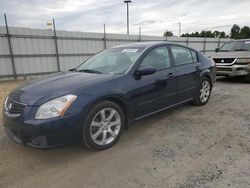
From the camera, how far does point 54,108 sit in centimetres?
254

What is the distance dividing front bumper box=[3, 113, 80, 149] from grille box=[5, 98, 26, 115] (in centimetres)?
9

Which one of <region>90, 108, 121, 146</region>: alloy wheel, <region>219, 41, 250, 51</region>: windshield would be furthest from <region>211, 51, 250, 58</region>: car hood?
<region>90, 108, 121, 146</region>: alloy wheel

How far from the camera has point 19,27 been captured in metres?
9.98

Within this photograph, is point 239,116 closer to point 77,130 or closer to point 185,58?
point 185,58

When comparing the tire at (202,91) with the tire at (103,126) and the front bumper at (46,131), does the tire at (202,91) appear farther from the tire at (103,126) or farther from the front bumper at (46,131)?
the front bumper at (46,131)

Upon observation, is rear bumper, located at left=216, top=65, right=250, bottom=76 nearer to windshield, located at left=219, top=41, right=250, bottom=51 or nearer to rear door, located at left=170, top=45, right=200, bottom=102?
windshield, located at left=219, top=41, right=250, bottom=51

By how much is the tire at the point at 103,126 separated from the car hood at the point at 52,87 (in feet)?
1.25

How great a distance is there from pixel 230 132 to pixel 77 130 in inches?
97.2

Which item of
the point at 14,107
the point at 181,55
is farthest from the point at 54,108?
the point at 181,55

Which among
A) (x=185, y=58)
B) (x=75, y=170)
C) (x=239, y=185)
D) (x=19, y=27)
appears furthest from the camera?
(x=19, y=27)

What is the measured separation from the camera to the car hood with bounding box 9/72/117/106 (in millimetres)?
2633

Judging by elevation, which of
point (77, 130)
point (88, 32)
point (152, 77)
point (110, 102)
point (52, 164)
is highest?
point (88, 32)

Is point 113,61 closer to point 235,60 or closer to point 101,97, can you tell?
point 101,97

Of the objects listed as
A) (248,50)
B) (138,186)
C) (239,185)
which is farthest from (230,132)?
(248,50)
